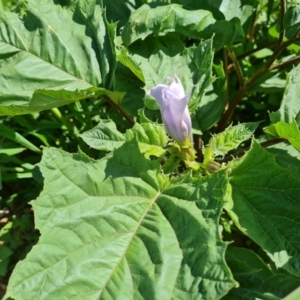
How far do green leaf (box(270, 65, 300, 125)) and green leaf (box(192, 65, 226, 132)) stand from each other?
0.98 feet

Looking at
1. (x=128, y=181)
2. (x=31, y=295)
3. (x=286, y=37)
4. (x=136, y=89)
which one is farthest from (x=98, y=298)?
(x=286, y=37)

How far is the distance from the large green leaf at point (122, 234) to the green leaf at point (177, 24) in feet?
1.42

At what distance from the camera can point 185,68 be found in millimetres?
1593

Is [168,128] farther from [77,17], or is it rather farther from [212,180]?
[77,17]

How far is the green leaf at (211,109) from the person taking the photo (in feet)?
6.00

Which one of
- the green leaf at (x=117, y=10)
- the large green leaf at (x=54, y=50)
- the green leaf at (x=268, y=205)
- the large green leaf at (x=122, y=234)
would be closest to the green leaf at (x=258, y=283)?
the green leaf at (x=268, y=205)

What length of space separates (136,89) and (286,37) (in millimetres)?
600

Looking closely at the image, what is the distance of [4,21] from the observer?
5.37 ft

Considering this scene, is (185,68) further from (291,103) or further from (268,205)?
(268,205)

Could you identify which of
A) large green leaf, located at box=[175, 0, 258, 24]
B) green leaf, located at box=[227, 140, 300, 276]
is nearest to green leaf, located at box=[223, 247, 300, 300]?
green leaf, located at box=[227, 140, 300, 276]

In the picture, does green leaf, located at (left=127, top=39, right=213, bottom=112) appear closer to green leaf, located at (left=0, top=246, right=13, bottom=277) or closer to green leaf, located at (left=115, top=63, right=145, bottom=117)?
green leaf, located at (left=115, top=63, right=145, bottom=117)

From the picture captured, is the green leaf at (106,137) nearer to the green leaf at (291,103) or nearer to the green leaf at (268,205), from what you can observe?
the green leaf at (268,205)

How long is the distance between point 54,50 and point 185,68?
451mm

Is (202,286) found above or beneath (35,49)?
beneath
